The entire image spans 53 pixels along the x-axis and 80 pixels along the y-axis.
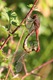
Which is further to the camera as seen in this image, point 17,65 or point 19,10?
point 19,10

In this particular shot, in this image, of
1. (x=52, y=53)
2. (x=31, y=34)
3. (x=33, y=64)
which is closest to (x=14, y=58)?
(x=31, y=34)

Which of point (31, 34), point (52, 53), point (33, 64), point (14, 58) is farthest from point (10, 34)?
point (52, 53)

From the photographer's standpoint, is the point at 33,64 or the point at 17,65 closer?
the point at 17,65

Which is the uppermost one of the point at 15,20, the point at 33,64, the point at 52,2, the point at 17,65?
the point at 52,2

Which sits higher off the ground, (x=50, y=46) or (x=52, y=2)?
(x=52, y=2)

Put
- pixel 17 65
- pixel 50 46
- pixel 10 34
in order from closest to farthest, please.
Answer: pixel 10 34, pixel 17 65, pixel 50 46

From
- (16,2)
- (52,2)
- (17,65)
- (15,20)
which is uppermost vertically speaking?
(16,2)

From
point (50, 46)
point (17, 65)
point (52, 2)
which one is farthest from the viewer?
point (50, 46)

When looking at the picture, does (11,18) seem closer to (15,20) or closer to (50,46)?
(15,20)

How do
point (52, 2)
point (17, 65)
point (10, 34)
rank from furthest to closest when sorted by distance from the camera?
1. point (52, 2)
2. point (17, 65)
3. point (10, 34)
